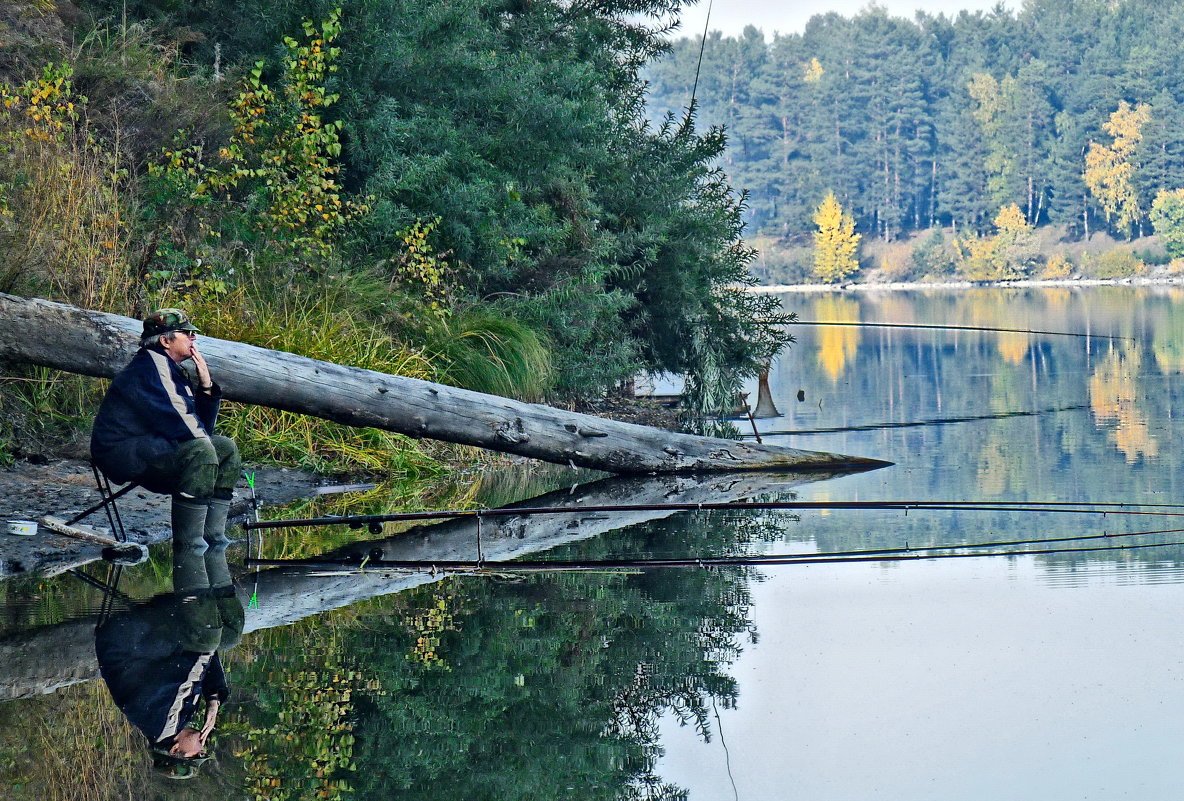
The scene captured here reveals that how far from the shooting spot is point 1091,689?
529 centimetres

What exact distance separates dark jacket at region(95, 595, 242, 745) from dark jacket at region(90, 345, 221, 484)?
88 cm

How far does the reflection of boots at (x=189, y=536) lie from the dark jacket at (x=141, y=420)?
33 cm

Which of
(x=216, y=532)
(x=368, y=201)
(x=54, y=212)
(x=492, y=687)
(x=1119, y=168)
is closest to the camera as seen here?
(x=492, y=687)

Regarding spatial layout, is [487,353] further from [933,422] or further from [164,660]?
[164,660]

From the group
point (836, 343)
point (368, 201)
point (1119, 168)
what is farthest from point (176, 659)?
point (1119, 168)

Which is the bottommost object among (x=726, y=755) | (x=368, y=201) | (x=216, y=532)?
(x=726, y=755)

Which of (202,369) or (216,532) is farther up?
(202,369)

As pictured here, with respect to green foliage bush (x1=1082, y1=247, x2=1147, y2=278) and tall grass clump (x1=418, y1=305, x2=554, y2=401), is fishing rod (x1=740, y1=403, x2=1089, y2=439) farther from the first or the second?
green foliage bush (x1=1082, y1=247, x2=1147, y2=278)

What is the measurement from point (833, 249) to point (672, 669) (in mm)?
86608

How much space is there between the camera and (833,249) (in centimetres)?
9038

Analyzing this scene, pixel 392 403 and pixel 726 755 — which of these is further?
pixel 392 403

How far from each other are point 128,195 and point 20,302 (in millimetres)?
3329

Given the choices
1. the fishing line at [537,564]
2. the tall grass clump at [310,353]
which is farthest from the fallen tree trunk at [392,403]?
the fishing line at [537,564]

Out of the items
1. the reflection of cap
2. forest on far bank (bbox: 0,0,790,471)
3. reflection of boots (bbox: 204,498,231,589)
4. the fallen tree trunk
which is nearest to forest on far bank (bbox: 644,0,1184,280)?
forest on far bank (bbox: 0,0,790,471)
